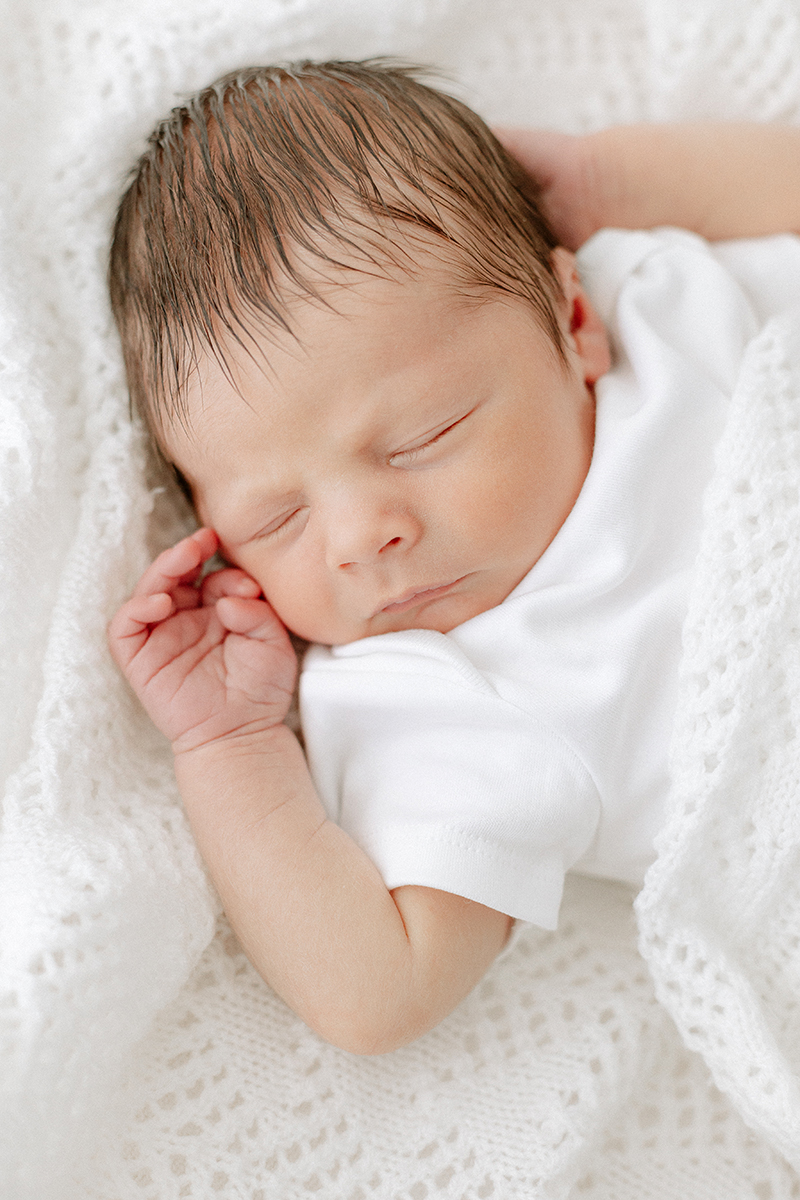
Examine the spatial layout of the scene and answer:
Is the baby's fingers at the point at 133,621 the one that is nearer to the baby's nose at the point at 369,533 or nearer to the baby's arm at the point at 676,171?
the baby's nose at the point at 369,533

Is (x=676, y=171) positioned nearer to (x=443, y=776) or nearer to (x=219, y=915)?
(x=443, y=776)

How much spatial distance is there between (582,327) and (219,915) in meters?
0.87

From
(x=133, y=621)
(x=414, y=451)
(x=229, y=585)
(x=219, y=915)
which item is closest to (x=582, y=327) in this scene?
(x=414, y=451)

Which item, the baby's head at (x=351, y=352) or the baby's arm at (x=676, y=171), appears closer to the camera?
the baby's head at (x=351, y=352)

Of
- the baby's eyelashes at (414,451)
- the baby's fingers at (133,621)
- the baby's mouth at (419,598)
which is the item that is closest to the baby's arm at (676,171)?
the baby's eyelashes at (414,451)

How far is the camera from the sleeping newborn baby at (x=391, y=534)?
3.76 ft

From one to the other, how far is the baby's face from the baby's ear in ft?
0.35

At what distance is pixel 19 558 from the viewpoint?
1214mm

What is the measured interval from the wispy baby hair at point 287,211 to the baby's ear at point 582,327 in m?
0.04

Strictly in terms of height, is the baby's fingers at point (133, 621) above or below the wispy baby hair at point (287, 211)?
below

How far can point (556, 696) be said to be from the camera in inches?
46.9

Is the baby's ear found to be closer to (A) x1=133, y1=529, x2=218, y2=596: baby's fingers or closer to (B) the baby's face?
(B) the baby's face

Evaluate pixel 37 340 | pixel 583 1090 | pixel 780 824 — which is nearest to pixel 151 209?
pixel 37 340

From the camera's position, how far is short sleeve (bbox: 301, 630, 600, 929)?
1137 millimetres
